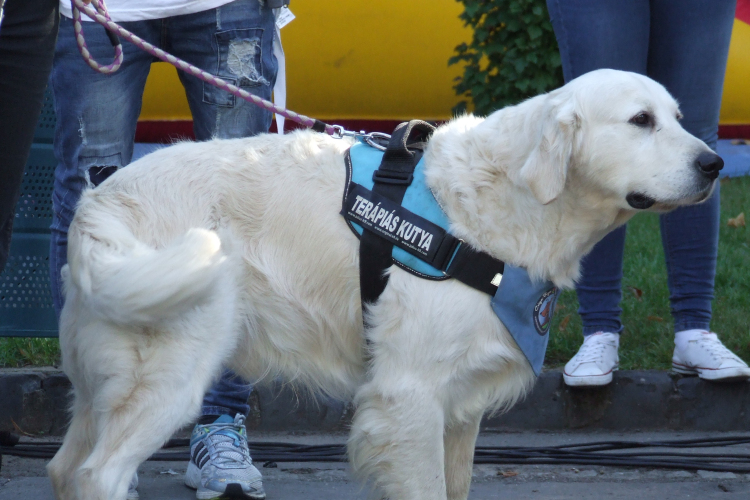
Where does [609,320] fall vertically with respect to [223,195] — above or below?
below

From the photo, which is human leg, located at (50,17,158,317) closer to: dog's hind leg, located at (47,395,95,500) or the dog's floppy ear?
dog's hind leg, located at (47,395,95,500)

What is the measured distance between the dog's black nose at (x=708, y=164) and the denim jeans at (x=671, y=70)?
107 centimetres

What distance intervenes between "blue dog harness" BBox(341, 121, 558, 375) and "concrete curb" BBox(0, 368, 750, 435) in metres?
1.32

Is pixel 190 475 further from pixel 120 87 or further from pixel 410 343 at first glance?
pixel 120 87

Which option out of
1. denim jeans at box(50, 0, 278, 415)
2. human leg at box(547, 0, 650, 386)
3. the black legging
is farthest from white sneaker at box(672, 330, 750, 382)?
the black legging

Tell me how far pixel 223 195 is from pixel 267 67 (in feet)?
2.56

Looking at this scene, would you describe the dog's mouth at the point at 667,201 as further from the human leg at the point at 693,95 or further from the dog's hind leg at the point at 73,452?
the dog's hind leg at the point at 73,452

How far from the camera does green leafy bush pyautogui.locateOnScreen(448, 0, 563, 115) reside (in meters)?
6.43

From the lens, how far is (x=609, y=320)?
386 cm

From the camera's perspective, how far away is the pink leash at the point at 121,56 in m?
2.76

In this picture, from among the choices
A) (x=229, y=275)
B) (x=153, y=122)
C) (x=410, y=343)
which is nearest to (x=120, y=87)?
(x=229, y=275)

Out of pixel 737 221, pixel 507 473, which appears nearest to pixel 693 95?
pixel 507 473

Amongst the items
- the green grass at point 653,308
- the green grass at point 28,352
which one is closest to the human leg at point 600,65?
the green grass at point 653,308

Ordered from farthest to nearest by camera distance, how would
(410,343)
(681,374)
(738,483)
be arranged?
(681,374) < (738,483) < (410,343)
